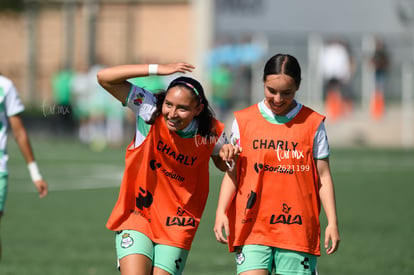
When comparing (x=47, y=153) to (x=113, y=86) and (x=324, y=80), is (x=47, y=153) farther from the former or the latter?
(x=113, y=86)

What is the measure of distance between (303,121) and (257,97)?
26.7 meters

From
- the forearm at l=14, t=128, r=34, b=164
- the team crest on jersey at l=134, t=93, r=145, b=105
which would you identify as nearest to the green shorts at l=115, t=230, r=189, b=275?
the team crest on jersey at l=134, t=93, r=145, b=105

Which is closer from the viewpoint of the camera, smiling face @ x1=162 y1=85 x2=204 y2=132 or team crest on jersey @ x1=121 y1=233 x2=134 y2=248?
smiling face @ x1=162 y1=85 x2=204 y2=132

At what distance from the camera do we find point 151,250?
6484mm

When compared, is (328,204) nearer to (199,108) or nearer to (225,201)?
(225,201)

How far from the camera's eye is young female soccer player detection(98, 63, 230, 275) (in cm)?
645

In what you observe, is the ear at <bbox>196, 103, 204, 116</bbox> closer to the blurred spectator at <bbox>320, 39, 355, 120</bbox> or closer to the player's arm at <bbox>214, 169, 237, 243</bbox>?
the player's arm at <bbox>214, 169, 237, 243</bbox>

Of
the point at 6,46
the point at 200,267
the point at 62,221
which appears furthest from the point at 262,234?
the point at 6,46

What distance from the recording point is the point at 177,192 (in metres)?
6.55

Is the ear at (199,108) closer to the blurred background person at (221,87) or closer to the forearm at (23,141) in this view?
the forearm at (23,141)

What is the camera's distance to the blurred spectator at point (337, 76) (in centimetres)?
3180

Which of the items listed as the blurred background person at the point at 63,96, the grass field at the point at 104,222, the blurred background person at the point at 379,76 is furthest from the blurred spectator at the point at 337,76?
the blurred background person at the point at 63,96

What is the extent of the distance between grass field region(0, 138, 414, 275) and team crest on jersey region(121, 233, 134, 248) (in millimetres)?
3086

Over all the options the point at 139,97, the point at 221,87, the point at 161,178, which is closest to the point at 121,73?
the point at 139,97
